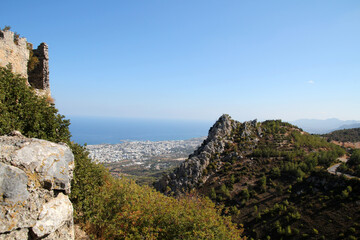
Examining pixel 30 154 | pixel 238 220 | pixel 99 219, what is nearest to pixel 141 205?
pixel 99 219

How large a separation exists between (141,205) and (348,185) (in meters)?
27.3

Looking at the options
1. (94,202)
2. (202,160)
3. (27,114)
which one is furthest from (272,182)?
(27,114)

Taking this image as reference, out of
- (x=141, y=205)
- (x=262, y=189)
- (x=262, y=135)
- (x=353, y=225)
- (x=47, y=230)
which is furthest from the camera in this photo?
(x=262, y=135)

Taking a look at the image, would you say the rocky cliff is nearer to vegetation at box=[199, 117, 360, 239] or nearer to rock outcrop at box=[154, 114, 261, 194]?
vegetation at box=[199, 117, 360, 239]

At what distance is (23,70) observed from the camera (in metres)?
13.4

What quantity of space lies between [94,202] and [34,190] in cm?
579

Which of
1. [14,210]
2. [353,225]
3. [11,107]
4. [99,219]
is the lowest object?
[353,225]

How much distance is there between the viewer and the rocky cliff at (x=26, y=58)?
12.1 meters

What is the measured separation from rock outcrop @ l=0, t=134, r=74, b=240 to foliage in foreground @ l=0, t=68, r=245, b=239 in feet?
10.3

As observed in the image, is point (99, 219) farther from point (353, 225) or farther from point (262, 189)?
point (262, 189)

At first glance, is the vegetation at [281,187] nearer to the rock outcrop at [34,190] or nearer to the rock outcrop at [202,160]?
the rock outcrop at [202,160]

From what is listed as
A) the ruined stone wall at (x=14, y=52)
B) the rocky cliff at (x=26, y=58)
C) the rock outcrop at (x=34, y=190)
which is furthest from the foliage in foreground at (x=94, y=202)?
the rocky cliff at (x=26, y=58)

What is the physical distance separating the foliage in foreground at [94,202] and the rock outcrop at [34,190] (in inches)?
124

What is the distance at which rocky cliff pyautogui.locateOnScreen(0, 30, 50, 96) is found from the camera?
1209 cm
